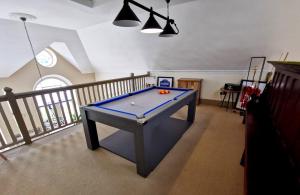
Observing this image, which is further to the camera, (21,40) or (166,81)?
(166,81)

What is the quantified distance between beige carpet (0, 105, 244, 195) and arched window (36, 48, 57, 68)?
14.7 feet

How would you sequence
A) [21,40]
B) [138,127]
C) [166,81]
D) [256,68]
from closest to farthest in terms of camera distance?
[138,127] → [256,68] → [21,40] → [166,81]

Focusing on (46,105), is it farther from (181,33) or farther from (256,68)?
(256,68)

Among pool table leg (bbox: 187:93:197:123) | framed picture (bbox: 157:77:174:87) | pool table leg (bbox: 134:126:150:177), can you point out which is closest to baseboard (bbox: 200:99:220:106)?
framed picture (bbox: 157:77:174:87)

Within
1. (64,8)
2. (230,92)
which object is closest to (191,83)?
(230,92)

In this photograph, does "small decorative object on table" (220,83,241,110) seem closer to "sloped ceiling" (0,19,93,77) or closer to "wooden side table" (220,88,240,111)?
"wooden side table" (220,88,240,111)

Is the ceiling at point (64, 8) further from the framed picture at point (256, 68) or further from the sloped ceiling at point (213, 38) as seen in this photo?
the framed picture at point (256, 68)

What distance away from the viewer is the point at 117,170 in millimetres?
1778

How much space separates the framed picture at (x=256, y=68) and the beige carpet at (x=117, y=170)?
1.88 metres

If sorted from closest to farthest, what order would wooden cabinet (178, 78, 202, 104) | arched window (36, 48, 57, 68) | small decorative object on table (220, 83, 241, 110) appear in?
1. small decorative object on table (220, 83, 241, 110)
2. wooden cabinet (178, 78, 202, 104)
3. arched window (36, 48, 57, 68)

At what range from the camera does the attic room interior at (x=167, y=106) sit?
1.49m

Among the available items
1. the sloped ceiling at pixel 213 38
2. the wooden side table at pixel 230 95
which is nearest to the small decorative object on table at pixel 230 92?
the wooden side table at pixel 230 95

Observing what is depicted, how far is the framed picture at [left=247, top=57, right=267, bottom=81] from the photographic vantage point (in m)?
3.25

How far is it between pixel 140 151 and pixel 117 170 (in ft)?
1.61
